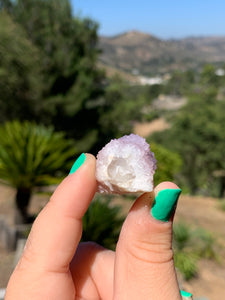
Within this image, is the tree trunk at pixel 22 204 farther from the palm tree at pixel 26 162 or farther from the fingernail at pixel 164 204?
the fingernail at pixel 164 204

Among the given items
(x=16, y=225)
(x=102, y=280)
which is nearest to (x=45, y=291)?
(x=102, y=280)

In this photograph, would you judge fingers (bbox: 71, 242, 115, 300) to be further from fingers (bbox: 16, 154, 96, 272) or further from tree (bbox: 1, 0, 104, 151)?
tree (bbox: 1, 0, 104, 151)

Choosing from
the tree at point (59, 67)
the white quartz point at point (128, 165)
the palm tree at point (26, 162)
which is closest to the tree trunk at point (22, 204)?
the palm tree at point (26, 162)

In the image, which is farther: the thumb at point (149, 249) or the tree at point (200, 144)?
the tree at point (200, 144)

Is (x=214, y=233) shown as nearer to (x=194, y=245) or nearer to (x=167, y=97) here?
(x=194, y=245)

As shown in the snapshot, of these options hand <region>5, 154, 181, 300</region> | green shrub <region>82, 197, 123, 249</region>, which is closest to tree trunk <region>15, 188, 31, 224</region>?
green shrub <region>82, 197, 123, 249</region>

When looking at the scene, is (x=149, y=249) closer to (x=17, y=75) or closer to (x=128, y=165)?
(x=128, y=165)
